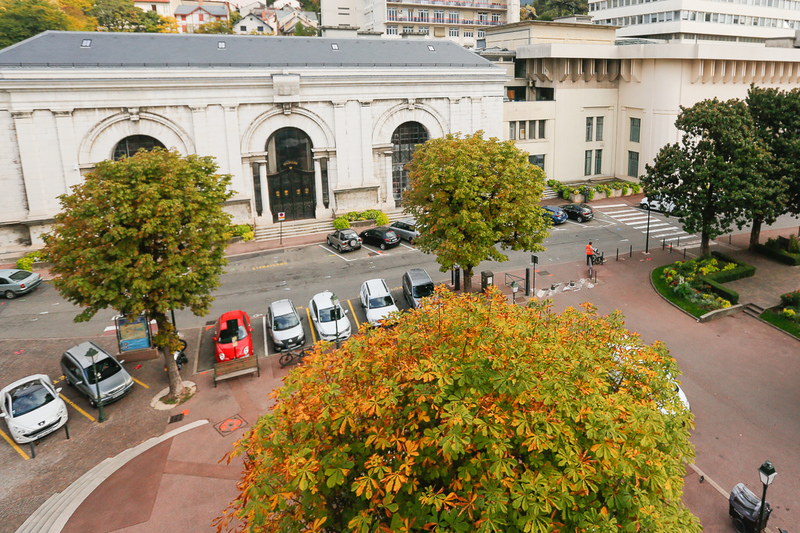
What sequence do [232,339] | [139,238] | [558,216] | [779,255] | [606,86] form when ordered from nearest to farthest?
[139,238] → [232,339] → [779,255] → [558,216] → [606,86]

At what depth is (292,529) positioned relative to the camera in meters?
8.86

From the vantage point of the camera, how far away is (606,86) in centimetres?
5422

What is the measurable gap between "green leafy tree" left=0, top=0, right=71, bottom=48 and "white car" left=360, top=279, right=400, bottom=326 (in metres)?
59.4

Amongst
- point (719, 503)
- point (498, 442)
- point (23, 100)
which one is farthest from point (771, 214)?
point (23, 100)

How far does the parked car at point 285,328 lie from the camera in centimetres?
2439

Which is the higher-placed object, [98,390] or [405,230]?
[405,230]

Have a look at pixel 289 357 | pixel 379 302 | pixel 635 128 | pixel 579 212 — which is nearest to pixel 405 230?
pixel 579 212

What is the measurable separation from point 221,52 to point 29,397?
28.9 meters

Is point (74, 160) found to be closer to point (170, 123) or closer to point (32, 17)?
point (170, 123)

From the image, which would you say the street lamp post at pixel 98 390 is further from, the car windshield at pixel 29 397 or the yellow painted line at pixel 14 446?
the yellow painted line at pixel 14 446

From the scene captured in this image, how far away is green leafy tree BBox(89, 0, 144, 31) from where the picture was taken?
255 ft

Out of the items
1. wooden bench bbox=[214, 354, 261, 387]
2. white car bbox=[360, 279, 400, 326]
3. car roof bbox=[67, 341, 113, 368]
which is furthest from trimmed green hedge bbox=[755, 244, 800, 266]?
car roof bbox=[67, 341, 113, 368]

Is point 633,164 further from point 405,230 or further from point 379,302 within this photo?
point 379,302

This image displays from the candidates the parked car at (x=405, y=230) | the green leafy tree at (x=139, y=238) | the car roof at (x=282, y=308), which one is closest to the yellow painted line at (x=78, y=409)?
the green leafy tree at (x=139, y=238)
